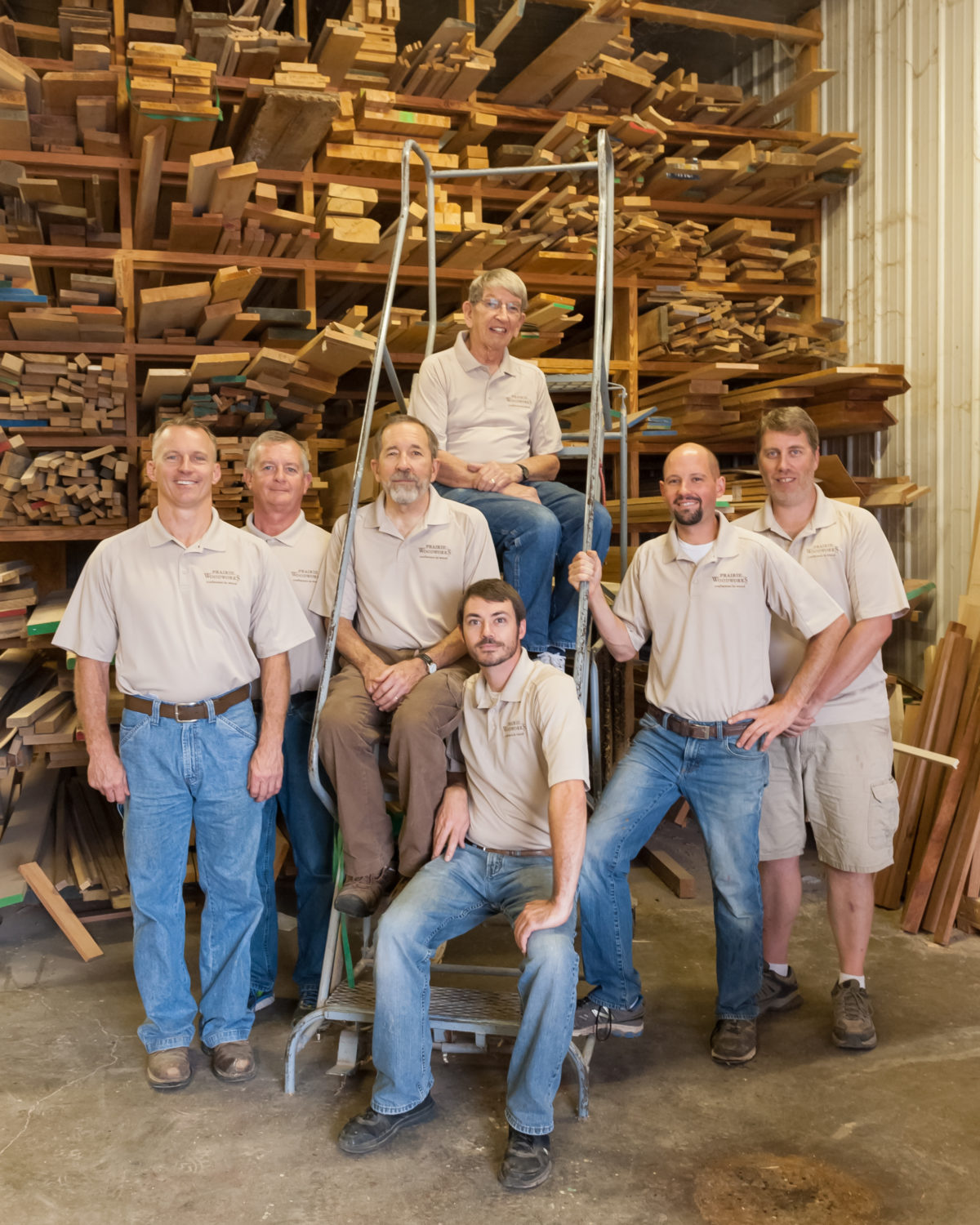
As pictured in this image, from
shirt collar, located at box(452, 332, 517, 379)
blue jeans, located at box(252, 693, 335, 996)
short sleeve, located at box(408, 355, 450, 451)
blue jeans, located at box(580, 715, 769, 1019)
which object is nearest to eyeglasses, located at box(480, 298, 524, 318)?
shirt collar, located at box(452, 332, 517, 379)

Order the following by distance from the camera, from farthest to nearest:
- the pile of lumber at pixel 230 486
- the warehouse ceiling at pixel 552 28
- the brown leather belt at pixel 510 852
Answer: the warehouse ceiling at pixel 552 28 < the pile of lumber at pixel 230 486 < the brown leather belt at pixel 510 852

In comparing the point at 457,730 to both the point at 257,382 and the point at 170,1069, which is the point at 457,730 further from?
the point at 257,382

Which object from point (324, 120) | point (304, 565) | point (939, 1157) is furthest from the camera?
point (324, 120)

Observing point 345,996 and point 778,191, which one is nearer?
point 345,996

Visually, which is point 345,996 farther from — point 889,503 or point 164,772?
point 889,503

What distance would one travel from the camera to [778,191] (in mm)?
6625

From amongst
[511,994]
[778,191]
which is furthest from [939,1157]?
[778,191]

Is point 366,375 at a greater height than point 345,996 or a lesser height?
greater

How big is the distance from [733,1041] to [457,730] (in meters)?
1.35

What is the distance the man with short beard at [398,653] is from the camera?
126 inches

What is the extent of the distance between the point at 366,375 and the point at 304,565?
317 centimetres

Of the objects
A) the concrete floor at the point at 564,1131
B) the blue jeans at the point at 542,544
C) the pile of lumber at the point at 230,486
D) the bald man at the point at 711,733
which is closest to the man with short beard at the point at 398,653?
the blue jeans at the point at 542,544

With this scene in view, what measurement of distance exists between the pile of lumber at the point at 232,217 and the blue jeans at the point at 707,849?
3.31 meters

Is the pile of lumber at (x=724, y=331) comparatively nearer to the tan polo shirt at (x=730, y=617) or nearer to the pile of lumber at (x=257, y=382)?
the pile of lumber at (x=257, y=382)
